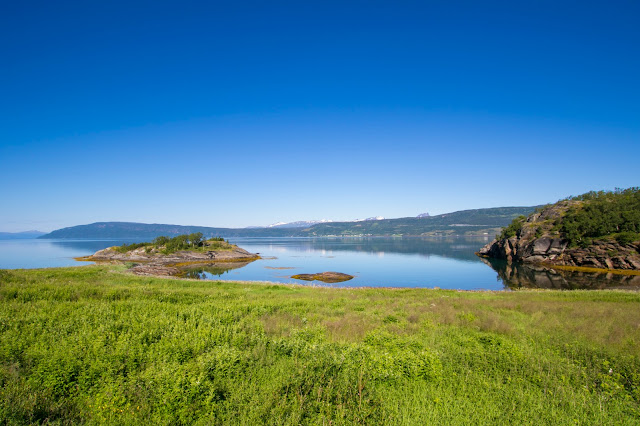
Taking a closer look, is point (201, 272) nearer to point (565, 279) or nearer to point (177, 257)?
point (177, 257)

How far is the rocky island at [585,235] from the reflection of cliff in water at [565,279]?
9.89m

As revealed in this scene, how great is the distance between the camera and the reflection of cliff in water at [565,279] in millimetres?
54531

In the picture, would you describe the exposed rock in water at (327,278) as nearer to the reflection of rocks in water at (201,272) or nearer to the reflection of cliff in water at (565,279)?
the reflection of rocks in water at (201,272)

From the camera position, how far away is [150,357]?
874cm

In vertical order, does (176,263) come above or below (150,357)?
below

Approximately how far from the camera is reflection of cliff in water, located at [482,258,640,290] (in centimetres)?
5453

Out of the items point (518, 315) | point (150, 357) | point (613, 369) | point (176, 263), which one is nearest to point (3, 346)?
point (150, 357)

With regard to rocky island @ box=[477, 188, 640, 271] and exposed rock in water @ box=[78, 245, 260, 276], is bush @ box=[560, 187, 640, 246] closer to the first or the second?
rocky island @ box=[477, 188, 640, 271]

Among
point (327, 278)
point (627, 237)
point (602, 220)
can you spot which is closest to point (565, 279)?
point (627, 237)

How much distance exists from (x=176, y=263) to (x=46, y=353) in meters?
97.0

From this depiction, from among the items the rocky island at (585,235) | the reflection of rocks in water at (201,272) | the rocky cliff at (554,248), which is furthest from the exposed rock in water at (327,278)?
the rocky island at (585,235)

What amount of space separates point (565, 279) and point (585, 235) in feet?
116

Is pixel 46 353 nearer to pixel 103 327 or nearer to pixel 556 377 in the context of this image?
pixel 103 327

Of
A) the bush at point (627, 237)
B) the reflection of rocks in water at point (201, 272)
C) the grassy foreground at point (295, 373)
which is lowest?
the reflection of rocks in water at point (201, 272)
